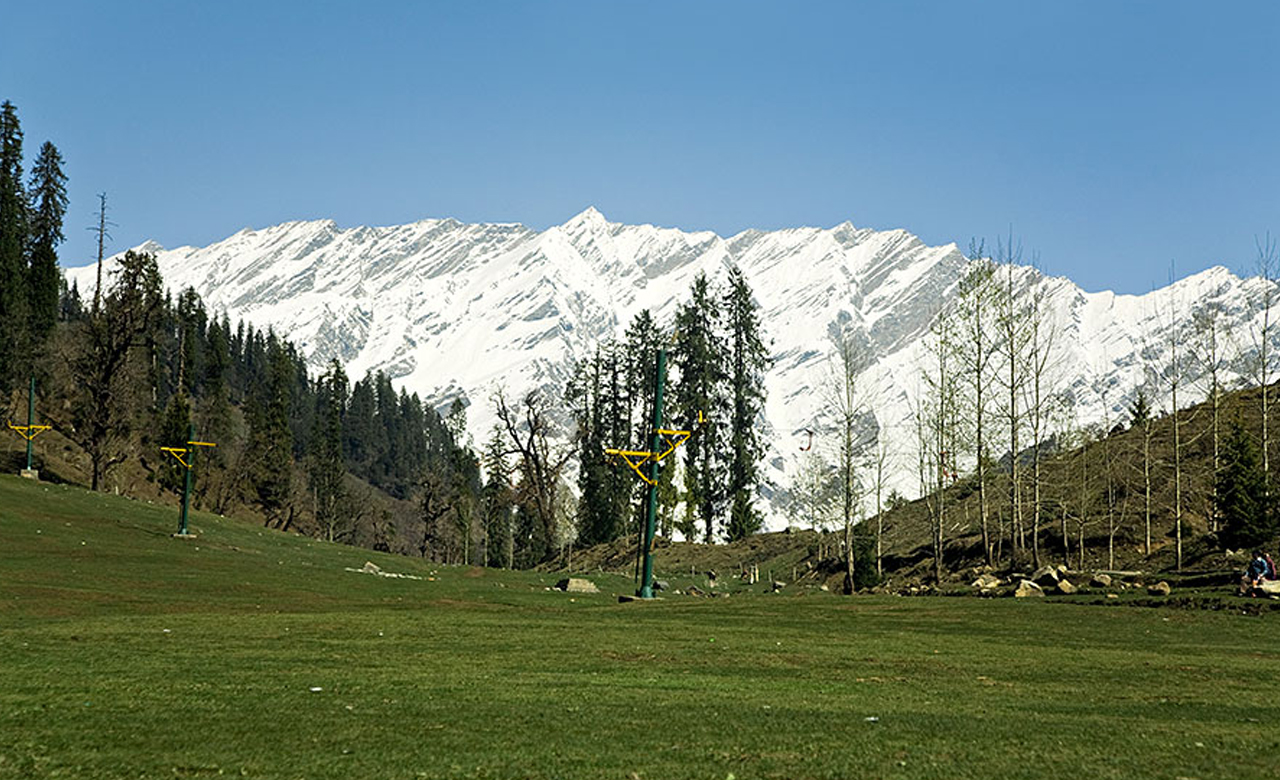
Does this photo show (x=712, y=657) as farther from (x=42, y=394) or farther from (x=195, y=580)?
(x=42, y=394)

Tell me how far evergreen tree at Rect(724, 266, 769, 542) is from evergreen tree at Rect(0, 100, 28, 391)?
54.0 meters

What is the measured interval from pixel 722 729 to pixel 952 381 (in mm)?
38300

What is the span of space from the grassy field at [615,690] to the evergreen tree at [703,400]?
5831 centimetres

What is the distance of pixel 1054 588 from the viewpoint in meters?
31.6

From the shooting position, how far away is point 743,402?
3413 inches

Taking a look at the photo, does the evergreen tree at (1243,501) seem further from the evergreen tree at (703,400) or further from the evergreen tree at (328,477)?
the evergreen tree at (328,477)

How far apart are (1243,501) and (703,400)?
A: 49822 mm

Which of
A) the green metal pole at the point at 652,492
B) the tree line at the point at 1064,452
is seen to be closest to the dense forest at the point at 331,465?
the tree line at the point at 1064,452

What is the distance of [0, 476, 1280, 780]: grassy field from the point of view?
8438mm

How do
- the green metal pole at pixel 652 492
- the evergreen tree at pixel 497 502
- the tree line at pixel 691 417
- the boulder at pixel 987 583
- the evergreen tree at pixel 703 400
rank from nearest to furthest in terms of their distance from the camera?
the green metal pole at pixel 652 492 < the boulder at pixel 987 583 < the evergreen tree at pixel 497 502 < the evergreen tree at pixel 703 400 < the tree line at pixel 691 417

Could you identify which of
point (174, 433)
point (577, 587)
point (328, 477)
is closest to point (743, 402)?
point (174, 433)

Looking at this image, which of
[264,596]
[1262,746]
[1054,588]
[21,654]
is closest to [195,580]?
[264,596]

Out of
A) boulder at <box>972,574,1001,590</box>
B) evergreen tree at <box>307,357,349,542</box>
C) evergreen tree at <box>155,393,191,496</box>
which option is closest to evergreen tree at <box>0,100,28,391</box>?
evergreen tree at <box>155,393,191,496</box>

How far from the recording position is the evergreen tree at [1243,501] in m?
37.7
